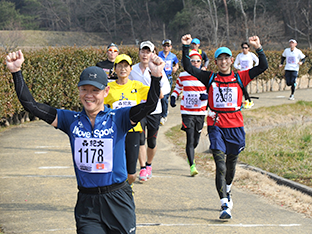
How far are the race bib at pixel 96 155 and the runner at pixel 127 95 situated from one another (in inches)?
89.1

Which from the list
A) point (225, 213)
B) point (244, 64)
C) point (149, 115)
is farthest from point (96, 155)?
point (244, 64)

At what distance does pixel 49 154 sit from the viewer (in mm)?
8547

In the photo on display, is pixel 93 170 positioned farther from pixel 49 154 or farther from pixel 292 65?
pixel 292 65

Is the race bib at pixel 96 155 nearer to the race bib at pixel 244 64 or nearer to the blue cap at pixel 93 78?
the blue cap at pixel 93 78

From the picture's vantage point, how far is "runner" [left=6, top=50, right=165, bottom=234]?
301 centimetres

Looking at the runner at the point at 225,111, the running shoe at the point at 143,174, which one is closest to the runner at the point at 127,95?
the runner at the point at 225,111

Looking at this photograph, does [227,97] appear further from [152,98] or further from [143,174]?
[152,98]

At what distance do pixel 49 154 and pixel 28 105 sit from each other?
5.60 metres

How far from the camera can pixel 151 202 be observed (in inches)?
229

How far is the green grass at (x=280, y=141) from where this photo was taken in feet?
27.0

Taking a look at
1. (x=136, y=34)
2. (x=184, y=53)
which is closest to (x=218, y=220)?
(x=184, y=53)

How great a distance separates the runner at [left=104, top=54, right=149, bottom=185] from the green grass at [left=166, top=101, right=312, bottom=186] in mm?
3460

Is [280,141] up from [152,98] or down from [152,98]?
down

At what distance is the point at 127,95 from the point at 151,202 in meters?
1.65
